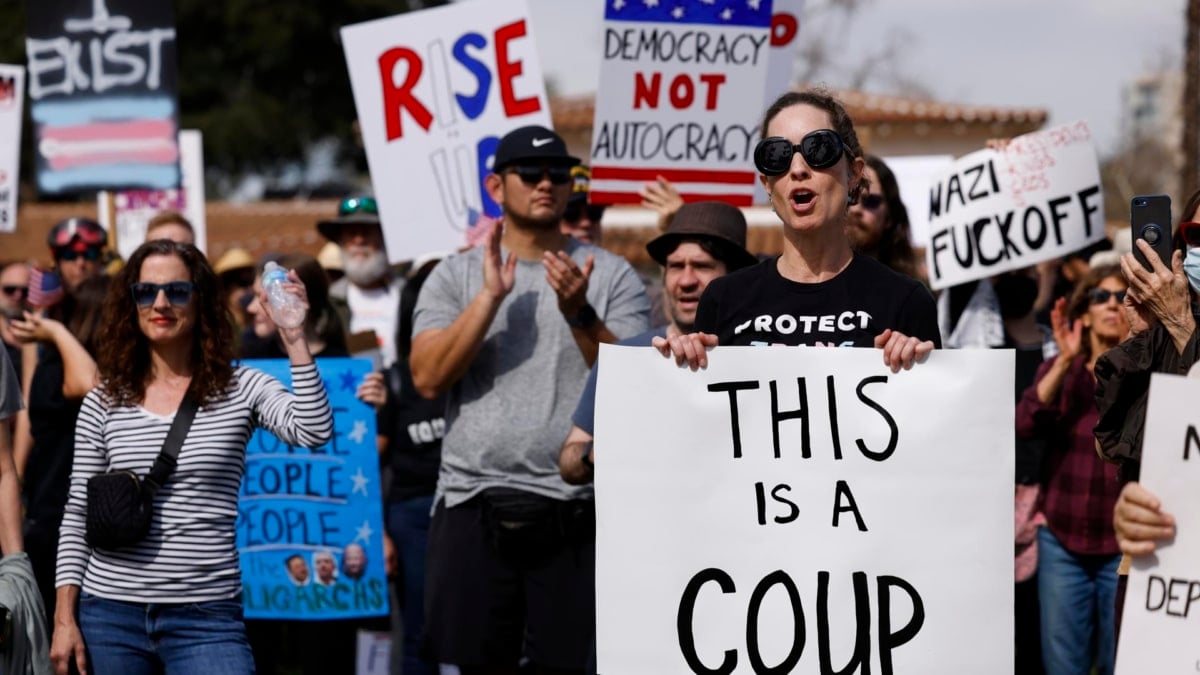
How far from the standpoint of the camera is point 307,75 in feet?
132

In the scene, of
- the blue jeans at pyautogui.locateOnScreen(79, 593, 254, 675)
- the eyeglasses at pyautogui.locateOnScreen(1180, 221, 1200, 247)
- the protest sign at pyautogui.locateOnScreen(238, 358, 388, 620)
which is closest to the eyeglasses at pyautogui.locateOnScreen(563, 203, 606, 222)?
the protest sign at pyautogui.locateOnScreen(238, 358, 388, 620)

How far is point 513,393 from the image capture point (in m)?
5.59

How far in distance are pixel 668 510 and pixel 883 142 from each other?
34.3 meters

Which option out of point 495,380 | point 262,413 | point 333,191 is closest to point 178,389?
point 262,413

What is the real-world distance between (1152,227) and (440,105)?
172 inches

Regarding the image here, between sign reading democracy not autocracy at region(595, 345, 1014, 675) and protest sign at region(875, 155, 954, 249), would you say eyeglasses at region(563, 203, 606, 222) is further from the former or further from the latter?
protest sign at region(875, 155, 954, 249)

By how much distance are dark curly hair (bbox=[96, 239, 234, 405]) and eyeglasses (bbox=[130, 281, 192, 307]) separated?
0.17 ft

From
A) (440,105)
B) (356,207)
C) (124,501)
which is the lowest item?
(124,501)

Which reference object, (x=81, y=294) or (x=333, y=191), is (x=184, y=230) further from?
(x=333, y=191)

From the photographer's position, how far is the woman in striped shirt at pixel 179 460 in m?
4.90

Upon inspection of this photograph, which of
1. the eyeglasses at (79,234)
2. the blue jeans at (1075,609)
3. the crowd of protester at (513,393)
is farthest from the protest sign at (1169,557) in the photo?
the eyeglasses at (79,234)

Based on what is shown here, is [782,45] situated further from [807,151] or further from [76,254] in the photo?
[807,151]

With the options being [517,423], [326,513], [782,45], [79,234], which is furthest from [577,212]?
[79,234]

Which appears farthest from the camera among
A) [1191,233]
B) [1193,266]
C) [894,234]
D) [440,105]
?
[440,105]
